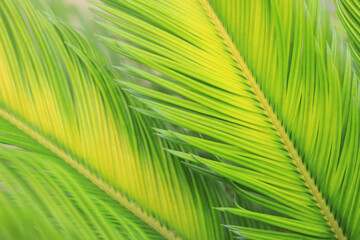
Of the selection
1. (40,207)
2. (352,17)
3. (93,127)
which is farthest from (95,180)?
(352,17)

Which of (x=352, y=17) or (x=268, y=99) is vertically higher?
(x=352, y=17)

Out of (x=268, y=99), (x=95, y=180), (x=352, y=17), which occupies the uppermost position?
(x=352, y=17)

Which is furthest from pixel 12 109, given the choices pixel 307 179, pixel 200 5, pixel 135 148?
pixel 307 179

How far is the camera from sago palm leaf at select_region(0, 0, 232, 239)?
55 centimetres

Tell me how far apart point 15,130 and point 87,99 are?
104 mm

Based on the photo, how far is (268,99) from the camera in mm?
575

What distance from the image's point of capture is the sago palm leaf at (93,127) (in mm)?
554

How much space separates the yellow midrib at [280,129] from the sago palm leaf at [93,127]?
0.37 feet

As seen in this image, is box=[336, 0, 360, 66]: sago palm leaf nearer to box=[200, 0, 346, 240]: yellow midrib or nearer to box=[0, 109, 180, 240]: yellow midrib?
box=[200, 0, 346, 240]: yellow midrib

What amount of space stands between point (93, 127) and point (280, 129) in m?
0.26

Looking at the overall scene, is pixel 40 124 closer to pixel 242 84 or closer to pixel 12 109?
pixel 12 109

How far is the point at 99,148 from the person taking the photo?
0.57 m

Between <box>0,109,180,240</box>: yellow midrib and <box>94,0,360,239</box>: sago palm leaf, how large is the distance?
11 cm

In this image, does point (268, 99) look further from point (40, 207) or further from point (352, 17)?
point (40, 207)
